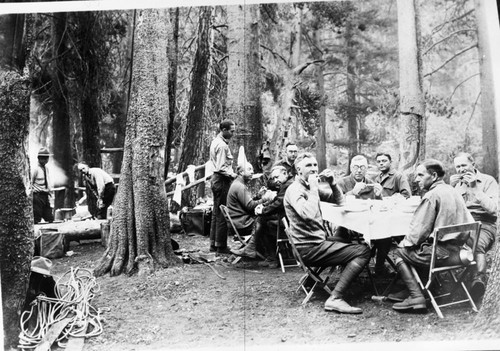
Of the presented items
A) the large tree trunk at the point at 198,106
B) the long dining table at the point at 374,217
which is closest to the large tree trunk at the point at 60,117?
the large tree trunk at the point at 198,106

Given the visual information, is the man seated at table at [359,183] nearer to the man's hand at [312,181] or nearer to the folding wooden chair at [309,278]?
the man's hand at [312,181]

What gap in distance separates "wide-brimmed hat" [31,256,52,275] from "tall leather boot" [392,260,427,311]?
307cm

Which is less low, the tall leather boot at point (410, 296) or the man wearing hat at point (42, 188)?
the man wearing hat at point (42, 188)

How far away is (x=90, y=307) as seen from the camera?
427 centimetres

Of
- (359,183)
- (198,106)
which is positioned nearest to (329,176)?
(359,183)

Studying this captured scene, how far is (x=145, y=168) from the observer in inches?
192

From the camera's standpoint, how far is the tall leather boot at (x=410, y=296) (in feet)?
13.3

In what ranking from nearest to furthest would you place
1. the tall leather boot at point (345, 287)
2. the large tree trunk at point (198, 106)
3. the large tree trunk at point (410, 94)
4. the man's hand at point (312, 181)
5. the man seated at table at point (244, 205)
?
the tall leather boot at point (345, 287) < the man's hand at point (312, 181) < the large tree trunk at point (410, 94) < the large tree trunk at point (198, 106) < the man seated at table at point (244, 205)

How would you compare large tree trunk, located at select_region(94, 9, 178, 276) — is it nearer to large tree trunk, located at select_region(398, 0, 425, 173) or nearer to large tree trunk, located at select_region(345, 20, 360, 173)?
large tree trunk, located at select_region(345, 20, 360, 173)

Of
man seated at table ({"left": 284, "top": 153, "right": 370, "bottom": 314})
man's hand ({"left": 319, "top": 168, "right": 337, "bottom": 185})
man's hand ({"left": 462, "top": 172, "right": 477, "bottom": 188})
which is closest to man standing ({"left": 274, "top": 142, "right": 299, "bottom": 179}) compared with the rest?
man's hand ({"left": 319, "top": 168, "right": 337, "bottom": 185})

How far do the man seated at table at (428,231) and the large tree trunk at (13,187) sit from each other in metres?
3.24

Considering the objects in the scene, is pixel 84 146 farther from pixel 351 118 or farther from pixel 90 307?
pixel 351 118

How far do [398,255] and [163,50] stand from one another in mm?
3076

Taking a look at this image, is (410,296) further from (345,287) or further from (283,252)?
(283,252)
